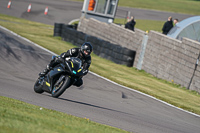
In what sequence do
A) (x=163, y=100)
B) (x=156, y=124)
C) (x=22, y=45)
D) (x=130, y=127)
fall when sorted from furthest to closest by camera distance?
(x=22, y=45) → (x=163, y=100) → (x=156, y=124) → (x=130, y=127)

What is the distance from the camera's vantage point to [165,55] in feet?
52.9

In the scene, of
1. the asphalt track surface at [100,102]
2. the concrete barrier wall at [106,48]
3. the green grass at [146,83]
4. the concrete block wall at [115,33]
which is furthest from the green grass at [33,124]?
the concrete block wall at [115,33]

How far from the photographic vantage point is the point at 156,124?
8.04 meters

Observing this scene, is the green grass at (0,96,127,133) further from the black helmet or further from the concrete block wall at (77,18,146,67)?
the concrete block wall at (77,18,146,67)

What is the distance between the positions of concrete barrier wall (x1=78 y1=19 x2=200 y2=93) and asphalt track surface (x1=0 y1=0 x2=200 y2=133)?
11.4 feet

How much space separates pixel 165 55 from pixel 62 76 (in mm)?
8515

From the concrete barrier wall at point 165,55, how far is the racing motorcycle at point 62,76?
7.08 metres

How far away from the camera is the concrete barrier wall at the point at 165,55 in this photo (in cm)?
1444

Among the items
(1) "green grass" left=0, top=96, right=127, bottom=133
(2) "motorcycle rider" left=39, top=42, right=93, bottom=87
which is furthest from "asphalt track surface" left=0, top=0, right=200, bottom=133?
(1) "green grass" left=0, top=96, right=127, bottom=133

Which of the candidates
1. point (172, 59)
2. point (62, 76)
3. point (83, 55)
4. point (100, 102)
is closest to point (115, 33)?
point (172, 59)

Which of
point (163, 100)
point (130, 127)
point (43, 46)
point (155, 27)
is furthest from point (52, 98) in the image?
point (155, 27)

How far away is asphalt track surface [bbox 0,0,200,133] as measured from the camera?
7.80 metres

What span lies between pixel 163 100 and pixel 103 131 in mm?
6264

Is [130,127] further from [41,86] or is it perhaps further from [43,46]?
[43,46]
